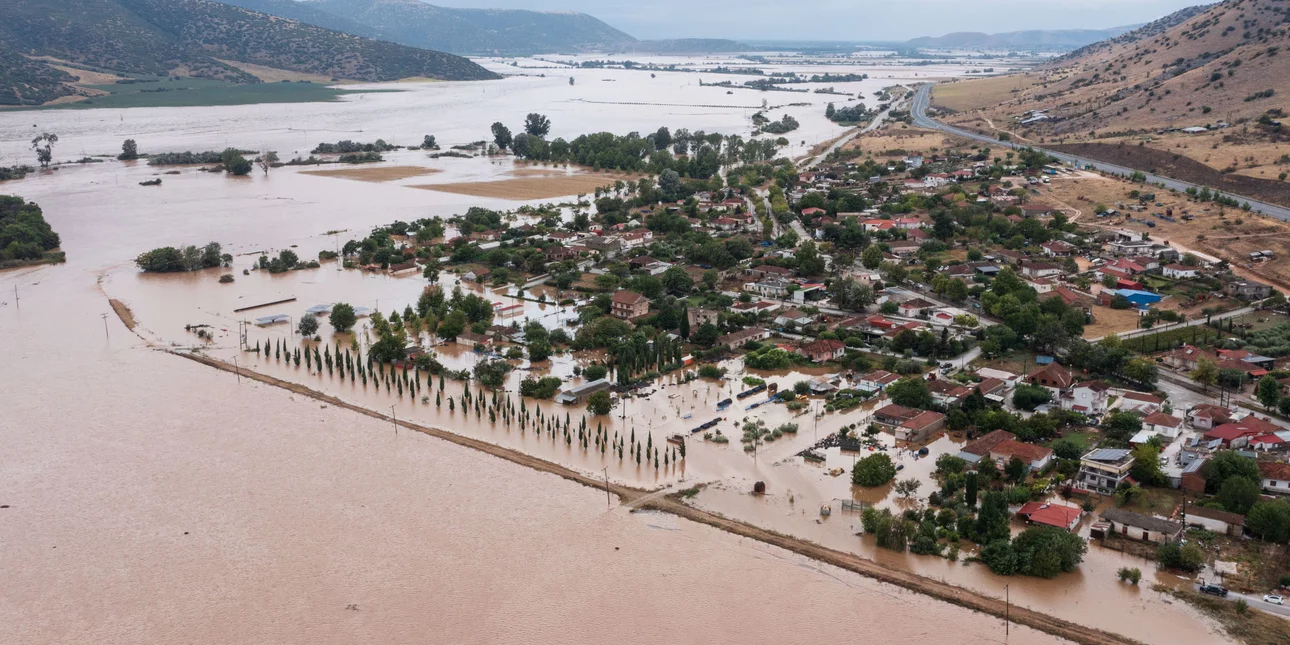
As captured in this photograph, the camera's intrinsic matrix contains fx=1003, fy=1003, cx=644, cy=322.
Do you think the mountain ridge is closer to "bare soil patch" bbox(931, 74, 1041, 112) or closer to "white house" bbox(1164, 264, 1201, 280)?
"bare soil patch" bbox(931, 74, 1041, 112)

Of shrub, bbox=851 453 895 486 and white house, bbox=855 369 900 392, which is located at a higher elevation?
white house, bbox=855 369 900 392

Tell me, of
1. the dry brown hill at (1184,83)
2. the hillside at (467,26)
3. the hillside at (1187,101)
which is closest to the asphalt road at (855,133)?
the hillside at (1187,101)

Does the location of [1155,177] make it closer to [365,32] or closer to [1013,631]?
[1013,631]

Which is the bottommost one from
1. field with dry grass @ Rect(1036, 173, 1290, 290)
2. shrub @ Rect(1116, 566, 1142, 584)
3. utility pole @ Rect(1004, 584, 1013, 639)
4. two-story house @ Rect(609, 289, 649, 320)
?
utility pole @ Rect(1004, 584, 1013, 639)

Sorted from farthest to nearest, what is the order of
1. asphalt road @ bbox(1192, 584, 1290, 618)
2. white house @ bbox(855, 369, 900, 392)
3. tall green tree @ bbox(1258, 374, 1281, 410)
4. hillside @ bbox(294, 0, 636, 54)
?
hillside @ bbox(294, 0, 636, 54)
white house @ bbox(855, 369, 900, 392)
tall green tree @ bbox(1258, 374, 1281, 410)
asphalt road @ bbox(1192, 584, 1290, 618)

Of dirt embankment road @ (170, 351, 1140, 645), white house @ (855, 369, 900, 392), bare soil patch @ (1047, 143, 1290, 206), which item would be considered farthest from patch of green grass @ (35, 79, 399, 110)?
white house @ (855, 369, 900, 392)

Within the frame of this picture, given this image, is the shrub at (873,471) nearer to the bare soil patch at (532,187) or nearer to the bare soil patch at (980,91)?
the bare soil patch at (532,187)
